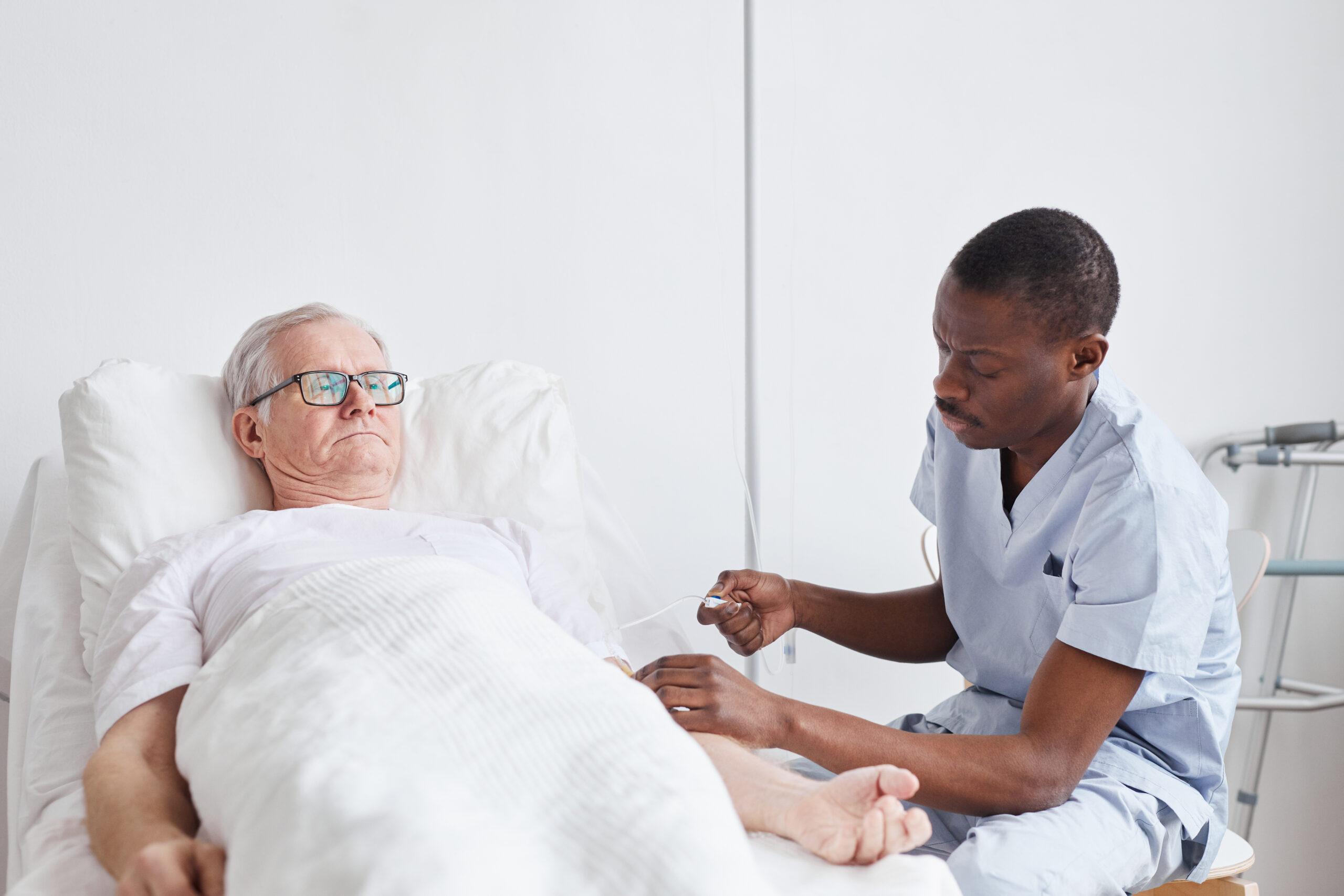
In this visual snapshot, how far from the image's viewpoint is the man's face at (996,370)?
108 cm

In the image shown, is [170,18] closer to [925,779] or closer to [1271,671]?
[925,779]

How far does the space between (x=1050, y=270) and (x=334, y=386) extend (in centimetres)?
93

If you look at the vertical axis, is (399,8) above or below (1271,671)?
above

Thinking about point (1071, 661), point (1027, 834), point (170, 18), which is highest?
point (170, 18)

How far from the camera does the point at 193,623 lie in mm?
1085

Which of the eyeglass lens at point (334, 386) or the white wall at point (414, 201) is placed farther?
the white wall at point (414, 201)

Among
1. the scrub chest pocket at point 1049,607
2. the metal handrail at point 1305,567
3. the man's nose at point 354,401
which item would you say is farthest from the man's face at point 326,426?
the metal handrail at point 1305,567

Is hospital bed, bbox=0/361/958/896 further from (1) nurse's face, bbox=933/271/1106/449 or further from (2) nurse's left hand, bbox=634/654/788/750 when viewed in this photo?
(1) nurse's face, bbox=933/271/1106/449

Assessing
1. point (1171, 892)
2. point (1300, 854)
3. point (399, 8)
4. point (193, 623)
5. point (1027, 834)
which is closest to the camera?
point (1027, 834)

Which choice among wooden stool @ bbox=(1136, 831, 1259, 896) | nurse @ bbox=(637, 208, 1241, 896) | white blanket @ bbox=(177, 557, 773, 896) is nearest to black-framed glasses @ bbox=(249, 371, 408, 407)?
white blanket @ bbox=(177, 557, 773, 896)

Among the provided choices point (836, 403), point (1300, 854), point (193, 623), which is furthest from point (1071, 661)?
point (1300, 854)

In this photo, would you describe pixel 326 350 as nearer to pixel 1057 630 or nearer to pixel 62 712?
pixel 62 712

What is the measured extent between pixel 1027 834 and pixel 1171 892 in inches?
18.6

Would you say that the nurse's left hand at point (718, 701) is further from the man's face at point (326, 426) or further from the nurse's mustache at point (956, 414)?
the man's face at point (326, 426)
